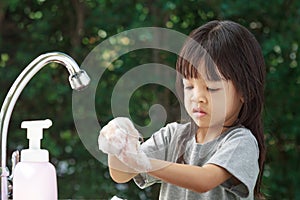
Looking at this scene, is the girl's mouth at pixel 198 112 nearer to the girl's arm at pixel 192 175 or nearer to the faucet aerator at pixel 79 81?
the girl's arm at pixel 192 175

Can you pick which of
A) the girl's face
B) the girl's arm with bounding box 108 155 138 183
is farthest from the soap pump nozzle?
the girl's face

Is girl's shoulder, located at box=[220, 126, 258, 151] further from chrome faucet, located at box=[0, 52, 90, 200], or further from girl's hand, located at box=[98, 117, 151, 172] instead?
chrome faucet, located at box=[0, 52, 90, 200]

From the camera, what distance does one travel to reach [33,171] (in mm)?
1076

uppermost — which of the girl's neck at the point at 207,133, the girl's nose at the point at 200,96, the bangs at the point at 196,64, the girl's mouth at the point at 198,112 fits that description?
the bangs at the point at 196,64

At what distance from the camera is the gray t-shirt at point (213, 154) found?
1.11 metres

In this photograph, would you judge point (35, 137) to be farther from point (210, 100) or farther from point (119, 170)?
point (210, 100)

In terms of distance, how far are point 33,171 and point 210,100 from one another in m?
0.29

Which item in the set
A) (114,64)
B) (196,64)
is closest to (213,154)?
(196,64)

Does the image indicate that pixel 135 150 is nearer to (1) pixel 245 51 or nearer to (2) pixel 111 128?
(2) pixel 111 128

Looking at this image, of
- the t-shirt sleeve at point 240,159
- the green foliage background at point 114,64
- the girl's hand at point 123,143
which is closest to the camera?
the girl's hand at point 123,143

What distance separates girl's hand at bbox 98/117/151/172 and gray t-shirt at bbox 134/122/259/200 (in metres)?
0.14

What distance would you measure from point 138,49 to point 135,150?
123cm

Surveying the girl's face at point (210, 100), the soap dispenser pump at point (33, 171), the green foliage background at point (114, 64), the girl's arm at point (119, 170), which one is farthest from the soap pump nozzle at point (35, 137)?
the green foliage background at point (114, 64)

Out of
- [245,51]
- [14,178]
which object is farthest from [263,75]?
[14,178]
